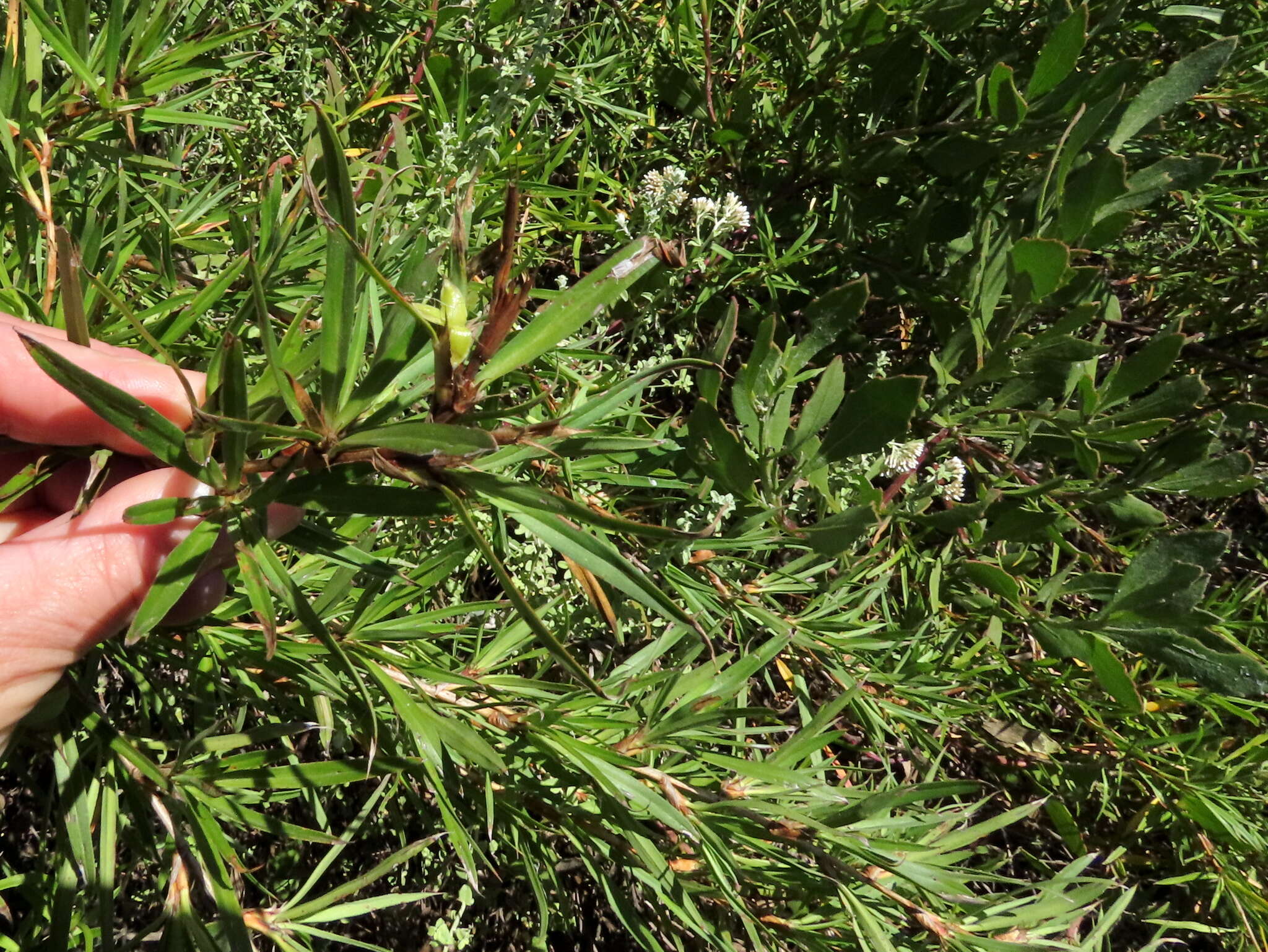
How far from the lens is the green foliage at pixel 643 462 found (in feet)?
1.70

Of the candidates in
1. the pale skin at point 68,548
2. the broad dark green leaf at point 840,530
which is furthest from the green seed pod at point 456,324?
the broad dark green leaf at point 840,530

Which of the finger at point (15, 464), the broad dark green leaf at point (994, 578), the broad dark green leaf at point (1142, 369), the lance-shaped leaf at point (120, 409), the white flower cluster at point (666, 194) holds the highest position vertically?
the lance-shaped leaf at point (120, 409)

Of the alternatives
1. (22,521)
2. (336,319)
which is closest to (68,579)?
(22,521)

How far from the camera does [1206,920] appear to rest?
1.51m

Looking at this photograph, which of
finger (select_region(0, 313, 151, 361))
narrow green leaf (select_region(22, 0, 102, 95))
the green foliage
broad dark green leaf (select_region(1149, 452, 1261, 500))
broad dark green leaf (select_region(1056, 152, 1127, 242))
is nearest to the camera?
the green foliage

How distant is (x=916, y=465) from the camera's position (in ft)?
3.45

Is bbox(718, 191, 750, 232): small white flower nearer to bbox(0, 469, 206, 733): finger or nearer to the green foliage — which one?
the green foliage

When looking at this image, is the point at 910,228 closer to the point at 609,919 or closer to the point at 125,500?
the point at 125,500

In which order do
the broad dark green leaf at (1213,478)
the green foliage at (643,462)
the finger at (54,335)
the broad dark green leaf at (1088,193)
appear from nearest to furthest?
the green foliage at (643,462) < the finger at (54,335) < the broad dark green leaf at (1088,193) < the broad dark green leaf at (1213,478)

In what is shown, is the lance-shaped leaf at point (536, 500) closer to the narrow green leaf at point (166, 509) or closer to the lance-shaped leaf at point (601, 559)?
the lance-shaped leaf at point (601, 559)

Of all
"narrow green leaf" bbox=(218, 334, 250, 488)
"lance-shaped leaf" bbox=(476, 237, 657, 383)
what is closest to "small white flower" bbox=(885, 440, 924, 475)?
"lance-shaped leaf" bbox=(476, 237, 657, 383)

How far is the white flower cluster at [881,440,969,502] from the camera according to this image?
3.36 ft

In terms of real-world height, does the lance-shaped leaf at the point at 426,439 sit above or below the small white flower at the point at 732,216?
above

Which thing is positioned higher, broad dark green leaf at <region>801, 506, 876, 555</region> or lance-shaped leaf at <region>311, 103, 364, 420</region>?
lance-shaped leaf at <region>311, 103, 364, 420</region>
